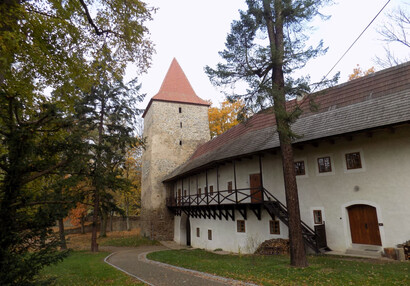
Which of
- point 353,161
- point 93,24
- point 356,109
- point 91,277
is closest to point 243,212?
point 353,161

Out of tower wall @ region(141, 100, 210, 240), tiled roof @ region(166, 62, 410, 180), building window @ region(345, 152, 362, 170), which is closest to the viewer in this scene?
tiled roof @ region(166, 62, 410, 180)

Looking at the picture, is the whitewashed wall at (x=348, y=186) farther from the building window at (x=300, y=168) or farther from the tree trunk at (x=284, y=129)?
the tree trunk at (x=284, y=129)

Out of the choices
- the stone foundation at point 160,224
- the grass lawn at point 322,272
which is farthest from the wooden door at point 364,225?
the stone foundation at point 160,224

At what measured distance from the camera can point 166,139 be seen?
26.1 meters

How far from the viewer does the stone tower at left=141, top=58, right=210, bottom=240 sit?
2438cm

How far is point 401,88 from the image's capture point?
10.2 m

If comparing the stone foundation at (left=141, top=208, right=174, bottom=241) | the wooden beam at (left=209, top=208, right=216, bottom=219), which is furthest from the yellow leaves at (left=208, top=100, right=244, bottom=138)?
the wooden beam at (left=209, top=208, right=216, bottom=219)

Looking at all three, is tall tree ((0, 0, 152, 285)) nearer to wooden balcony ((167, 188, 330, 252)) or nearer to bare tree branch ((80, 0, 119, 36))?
bare tree branch ((80, 0, 119, 36))

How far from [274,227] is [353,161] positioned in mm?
4730

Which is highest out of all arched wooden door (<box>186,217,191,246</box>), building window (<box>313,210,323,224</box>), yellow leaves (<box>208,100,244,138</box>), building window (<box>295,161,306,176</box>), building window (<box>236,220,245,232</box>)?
yellow leaves (<box>208,100,244,138</box>)

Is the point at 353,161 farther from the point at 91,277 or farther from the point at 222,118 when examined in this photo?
the point at 222,118

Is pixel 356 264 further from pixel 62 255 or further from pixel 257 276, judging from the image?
pixel 62 255

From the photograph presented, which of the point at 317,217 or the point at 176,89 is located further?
the point at 176,89

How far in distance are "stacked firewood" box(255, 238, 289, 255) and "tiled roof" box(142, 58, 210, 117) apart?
1862cm
